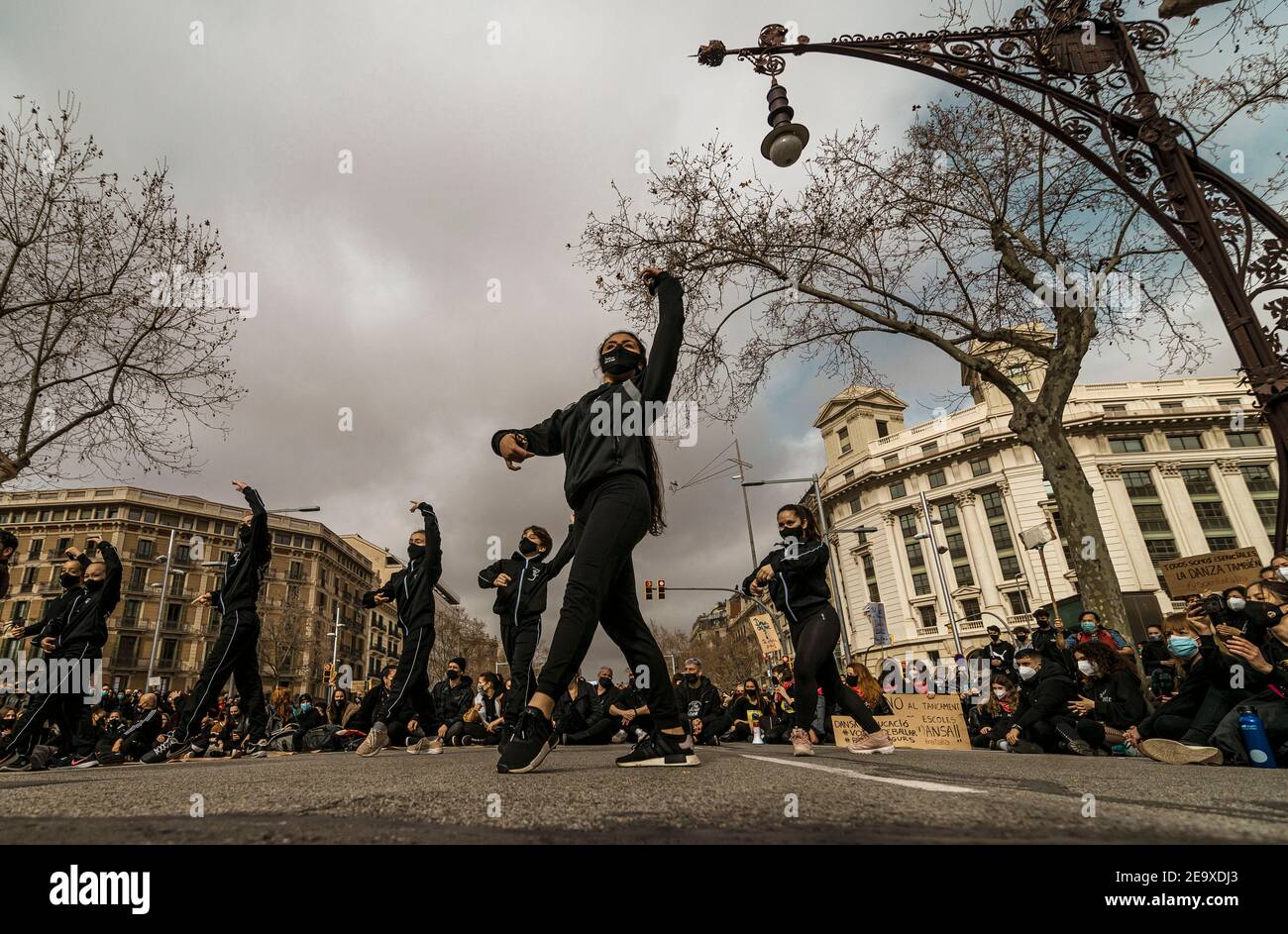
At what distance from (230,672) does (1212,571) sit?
1691 cm

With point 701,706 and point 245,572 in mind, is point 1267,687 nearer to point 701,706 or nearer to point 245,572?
point 701,706

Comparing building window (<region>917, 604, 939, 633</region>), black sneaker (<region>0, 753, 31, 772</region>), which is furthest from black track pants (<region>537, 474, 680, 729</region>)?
building window (<region>917, 604, 939, 633</region>)

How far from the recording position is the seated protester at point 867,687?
10703mm

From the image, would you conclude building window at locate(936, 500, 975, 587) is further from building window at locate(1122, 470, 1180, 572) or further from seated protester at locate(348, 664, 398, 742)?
seated protester at locate(348, 664, 398, 742)

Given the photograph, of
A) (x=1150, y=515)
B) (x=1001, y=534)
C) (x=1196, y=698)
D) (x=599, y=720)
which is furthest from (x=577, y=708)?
(x=1150, y=515)

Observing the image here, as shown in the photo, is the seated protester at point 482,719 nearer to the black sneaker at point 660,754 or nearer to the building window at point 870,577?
the black sneaker at point 660,754

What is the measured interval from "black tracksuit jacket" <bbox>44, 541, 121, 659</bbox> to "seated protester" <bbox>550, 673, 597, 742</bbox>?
5.68 meters

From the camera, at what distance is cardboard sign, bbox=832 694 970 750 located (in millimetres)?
8992

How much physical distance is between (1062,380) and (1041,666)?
15.4 feet

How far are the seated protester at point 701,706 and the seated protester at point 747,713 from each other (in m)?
0.42

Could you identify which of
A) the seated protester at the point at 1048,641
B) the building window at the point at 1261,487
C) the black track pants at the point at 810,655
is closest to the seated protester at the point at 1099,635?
the seated protester at the point at 1048,641
